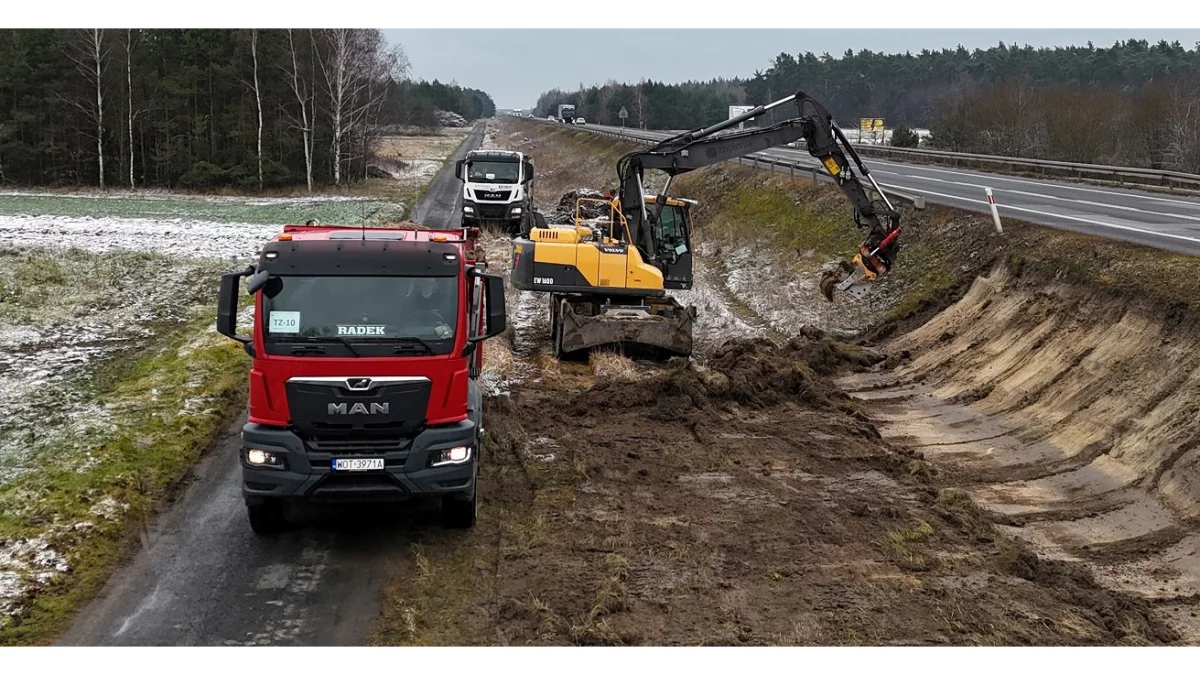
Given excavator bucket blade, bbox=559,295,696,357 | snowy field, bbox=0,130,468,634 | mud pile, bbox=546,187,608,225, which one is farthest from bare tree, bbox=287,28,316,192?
excavator bucket blade, bbox=559,295,696,357

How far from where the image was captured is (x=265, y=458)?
8.84m

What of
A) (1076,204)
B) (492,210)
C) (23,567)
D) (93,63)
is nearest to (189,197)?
(93,63)

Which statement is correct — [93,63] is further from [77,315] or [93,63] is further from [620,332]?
[620,332]

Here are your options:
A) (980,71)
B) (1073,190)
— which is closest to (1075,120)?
(1073,190)

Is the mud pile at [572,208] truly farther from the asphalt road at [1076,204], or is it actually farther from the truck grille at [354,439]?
the truck grille at [354,439]

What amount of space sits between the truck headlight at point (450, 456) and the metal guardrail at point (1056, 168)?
25.5 metres

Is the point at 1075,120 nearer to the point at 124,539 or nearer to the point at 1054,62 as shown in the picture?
the point at 124,539

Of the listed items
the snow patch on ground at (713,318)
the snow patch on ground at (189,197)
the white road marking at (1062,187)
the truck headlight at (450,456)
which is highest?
the white road marking at (1062,187)

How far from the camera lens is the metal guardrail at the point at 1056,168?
28125 millimetres

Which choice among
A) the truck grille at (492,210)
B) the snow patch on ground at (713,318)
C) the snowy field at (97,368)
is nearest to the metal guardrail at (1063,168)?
the snow patch on ground at (713,318)

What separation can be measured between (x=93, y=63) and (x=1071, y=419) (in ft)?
172

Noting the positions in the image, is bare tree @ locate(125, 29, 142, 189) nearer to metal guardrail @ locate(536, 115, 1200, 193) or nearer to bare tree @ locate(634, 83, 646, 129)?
metal guardrail @ locate(536, 115, 1200, 193)

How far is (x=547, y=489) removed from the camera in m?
10.8

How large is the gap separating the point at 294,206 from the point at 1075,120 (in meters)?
36.8
